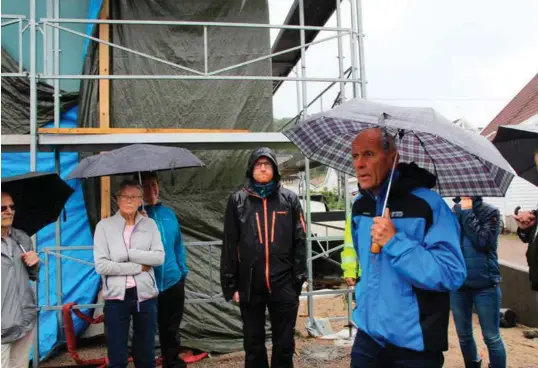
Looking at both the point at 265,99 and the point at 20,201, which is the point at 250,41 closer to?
the point at 265,99

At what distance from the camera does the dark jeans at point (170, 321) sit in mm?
4004

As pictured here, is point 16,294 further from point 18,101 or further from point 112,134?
point 18,101

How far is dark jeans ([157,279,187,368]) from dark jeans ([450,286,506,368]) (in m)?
2.45

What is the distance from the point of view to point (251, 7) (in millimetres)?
5922

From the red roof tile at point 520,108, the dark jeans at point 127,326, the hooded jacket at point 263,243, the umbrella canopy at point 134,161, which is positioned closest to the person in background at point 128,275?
the dark jeans at point 127,326

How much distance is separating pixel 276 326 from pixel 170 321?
108 centimetres

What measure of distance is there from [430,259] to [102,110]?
4621 mm

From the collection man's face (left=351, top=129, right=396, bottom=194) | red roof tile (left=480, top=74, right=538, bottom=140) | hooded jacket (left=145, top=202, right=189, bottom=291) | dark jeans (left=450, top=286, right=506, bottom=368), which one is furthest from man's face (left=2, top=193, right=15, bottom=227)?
red roof tile (left=480, top=74, right=538, bottom=140)

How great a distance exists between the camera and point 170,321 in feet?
13.2

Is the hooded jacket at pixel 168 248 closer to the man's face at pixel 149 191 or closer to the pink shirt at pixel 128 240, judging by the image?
the man's face at pixel 149 191

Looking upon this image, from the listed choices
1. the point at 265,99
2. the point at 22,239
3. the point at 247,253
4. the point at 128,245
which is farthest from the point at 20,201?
the point at 265,99

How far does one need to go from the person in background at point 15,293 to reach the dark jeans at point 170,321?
1.22 m

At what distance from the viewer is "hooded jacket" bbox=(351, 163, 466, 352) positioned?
1.91 meters

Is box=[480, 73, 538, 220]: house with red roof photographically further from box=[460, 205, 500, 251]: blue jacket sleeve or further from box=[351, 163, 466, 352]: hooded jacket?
box=[351, 163, 466, 352]: hooded jacket
